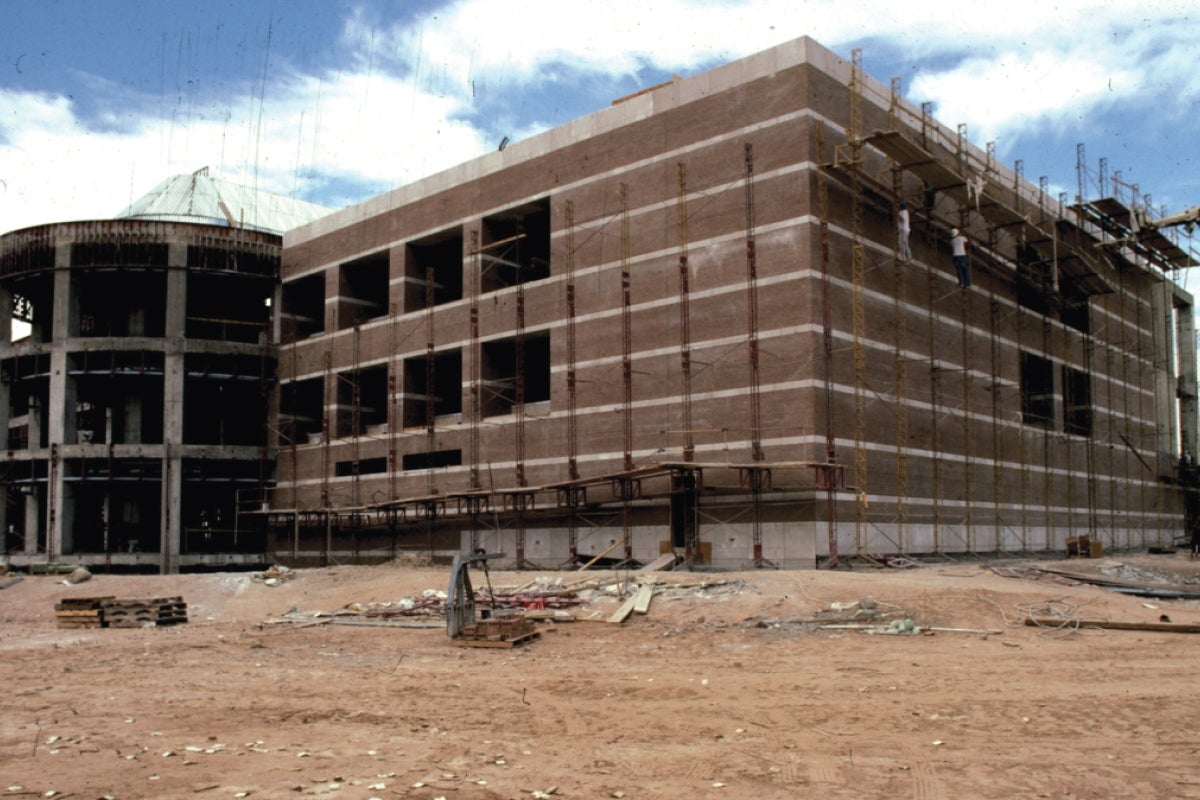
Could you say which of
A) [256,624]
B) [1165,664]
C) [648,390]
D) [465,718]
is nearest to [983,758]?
[465,718]

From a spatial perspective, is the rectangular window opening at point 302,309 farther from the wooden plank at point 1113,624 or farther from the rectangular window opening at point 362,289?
the wooden plank at point 1113,624

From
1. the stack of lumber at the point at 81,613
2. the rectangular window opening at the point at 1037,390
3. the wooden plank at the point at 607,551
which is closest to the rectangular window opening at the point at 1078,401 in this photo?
the rectangular window opening at the point at 1037,390

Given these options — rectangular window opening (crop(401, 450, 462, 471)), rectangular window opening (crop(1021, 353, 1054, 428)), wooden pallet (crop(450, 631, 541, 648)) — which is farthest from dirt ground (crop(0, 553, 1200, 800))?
rectangular window opening (crop(1021, 353, 1054, 428))

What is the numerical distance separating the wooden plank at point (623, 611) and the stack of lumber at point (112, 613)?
1162cm

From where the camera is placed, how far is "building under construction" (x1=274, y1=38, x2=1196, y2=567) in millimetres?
30859

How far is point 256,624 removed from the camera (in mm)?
24406

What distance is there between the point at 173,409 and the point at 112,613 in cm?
2232

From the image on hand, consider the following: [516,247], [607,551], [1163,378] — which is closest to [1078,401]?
[1163,378]

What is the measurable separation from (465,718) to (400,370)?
31.6 m

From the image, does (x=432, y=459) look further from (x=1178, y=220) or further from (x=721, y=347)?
(x=1178, y=220)

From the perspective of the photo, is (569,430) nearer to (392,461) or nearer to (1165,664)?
(392,461)

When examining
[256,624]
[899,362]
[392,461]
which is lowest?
[256,624]

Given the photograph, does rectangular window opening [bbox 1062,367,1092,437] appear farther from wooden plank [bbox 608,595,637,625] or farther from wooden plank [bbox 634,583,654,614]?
wooden plank [bbox 608,595,637,625]

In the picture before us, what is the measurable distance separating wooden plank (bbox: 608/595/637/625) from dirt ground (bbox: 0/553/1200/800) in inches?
10.2
